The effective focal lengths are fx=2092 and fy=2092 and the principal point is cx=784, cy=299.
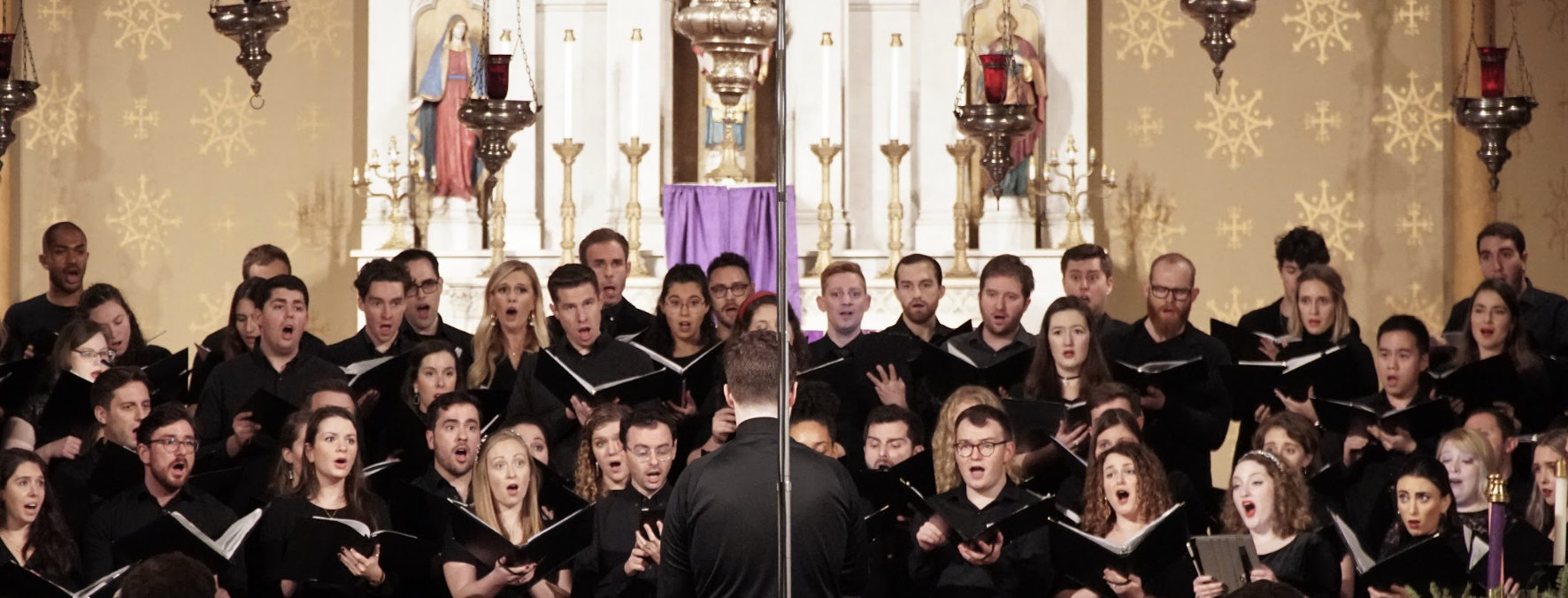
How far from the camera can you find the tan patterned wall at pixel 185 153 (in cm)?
1002

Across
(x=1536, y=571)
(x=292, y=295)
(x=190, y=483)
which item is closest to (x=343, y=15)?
(x=292, y=295)

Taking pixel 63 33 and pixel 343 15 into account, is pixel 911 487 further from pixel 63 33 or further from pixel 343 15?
pixel 63 33

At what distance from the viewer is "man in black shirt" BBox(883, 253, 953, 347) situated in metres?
6.27

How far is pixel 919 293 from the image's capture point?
6.29 meters

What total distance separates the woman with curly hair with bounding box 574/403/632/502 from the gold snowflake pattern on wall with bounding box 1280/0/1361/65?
18.0 ft

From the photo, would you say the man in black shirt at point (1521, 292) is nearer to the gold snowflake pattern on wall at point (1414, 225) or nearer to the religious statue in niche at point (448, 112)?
the gold snowflake pattern on wall at point (1414, 225)

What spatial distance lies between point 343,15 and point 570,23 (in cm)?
118

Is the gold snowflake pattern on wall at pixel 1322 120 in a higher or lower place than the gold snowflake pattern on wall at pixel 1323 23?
lower

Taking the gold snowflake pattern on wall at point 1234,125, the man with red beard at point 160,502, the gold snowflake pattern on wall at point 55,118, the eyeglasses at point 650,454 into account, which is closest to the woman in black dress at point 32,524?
the man with red beard at point 160,502

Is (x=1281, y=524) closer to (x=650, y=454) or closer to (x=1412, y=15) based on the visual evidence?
(x=650, y=454)

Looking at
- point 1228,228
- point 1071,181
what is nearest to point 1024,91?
point 1071,181

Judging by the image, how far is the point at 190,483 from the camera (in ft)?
17.1

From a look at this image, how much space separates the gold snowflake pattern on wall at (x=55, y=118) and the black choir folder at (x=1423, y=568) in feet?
23.8

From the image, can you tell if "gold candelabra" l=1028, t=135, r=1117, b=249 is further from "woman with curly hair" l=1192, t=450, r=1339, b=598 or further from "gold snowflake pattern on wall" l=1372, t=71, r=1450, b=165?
"woman with curly hair" l=1192, t=450, r=1339, b=598
